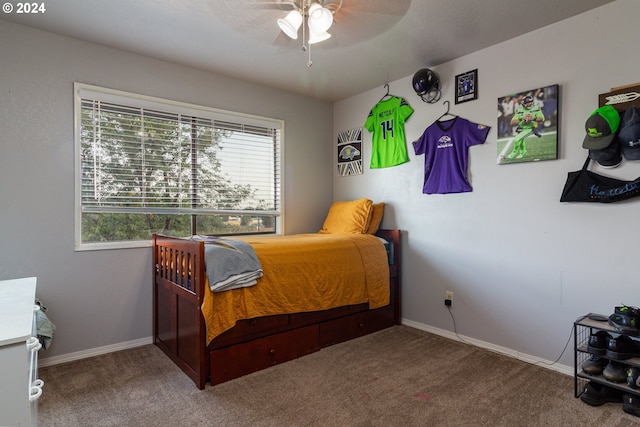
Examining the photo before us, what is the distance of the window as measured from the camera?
2592 millimetres

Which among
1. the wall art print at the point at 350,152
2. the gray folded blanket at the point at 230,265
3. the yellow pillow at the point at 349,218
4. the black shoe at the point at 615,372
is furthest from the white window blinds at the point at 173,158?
the black shoe at the point at 615,372

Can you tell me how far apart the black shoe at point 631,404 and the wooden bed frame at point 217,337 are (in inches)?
66.3

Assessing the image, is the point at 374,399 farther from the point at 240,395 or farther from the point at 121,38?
the point at 121,38

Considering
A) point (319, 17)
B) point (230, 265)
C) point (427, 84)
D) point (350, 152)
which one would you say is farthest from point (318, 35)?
point (350, 152)

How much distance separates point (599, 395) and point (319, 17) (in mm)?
2551

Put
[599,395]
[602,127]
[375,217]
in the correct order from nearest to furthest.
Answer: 1. [599,395]
2. [602,127]
3. [375,217]

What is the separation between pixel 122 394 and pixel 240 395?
0.70 meters

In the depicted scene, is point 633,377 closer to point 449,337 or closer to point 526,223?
point 526,223

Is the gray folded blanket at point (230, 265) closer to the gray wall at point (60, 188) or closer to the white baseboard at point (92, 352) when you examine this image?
the gray wall at point (60, 188)

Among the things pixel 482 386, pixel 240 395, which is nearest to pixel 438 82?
pixel 482 386

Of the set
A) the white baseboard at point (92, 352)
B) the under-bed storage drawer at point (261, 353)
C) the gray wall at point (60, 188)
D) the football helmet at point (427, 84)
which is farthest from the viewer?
the football helmet at point (427, 84)

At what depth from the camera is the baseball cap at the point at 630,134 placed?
193 centimetres

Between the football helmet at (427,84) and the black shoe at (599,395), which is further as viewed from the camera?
the football helmet at (427,84)

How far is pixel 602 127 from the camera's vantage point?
203 cm
